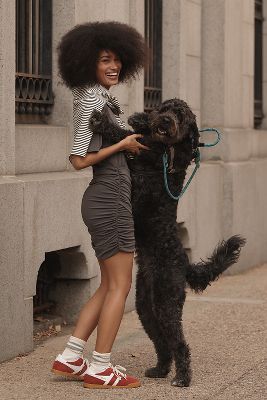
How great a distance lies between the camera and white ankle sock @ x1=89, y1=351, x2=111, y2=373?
7020mm

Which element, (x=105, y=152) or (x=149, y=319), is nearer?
(x=105, y=152)

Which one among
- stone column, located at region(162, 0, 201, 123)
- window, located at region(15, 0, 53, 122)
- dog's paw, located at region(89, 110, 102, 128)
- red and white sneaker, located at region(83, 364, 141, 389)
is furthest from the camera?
stone column, located at region(162, 0, 201, 123)

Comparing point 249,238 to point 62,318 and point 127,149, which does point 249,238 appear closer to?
A: point 62,318

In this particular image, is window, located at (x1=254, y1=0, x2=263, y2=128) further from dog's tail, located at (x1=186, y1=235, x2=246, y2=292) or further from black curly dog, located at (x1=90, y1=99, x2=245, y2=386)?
black curly dog, located at (x1=90, y1=99, x2=245, y2=386)

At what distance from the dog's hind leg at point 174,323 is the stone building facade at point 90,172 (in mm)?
1251

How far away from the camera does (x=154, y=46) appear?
12578 mm

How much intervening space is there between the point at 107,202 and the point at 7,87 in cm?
167

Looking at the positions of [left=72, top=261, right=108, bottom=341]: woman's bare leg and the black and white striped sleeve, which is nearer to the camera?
the black and white striped sleeve

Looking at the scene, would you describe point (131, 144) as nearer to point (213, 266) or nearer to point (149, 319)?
point (213, 266)

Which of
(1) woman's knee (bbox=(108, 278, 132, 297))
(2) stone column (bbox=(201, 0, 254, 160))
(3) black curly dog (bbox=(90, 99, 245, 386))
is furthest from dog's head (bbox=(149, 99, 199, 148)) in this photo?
(2) stone column (bbox=(201, 0, 254, 160))

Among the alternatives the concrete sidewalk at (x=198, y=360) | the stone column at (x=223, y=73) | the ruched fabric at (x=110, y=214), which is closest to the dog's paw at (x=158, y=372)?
the concrete sidewalk at (x=198, y=360)

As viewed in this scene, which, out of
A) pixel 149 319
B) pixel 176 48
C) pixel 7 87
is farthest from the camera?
pixel 176 48

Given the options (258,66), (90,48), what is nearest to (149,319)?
(90,48)

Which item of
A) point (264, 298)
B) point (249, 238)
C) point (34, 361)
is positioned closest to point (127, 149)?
point (34, 361)
